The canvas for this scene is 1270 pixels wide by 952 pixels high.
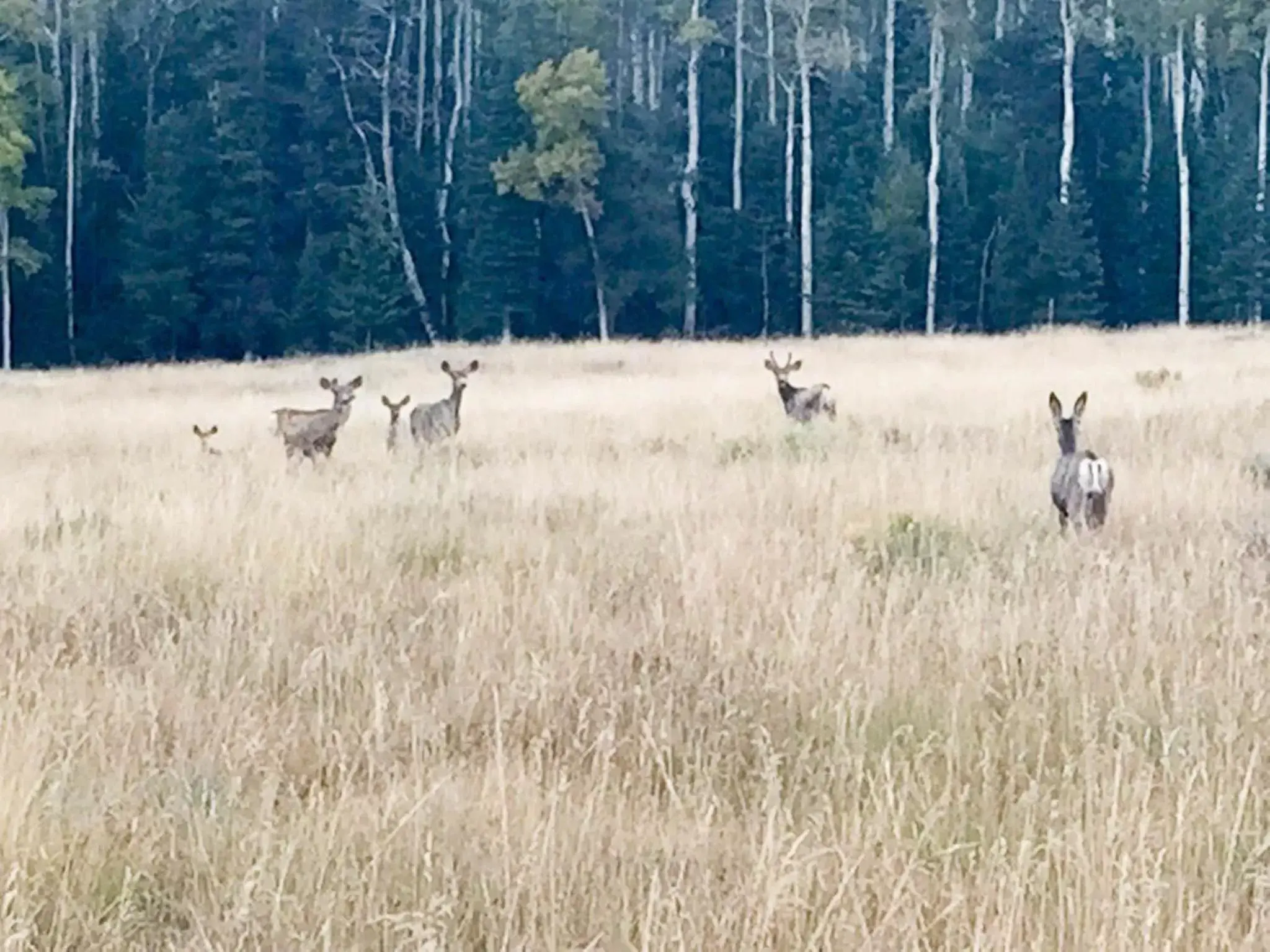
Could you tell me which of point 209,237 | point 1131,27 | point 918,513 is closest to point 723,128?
point 1131,27

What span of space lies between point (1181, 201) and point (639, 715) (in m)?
32.9

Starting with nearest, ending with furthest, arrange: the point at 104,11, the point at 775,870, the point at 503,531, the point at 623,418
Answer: the point at 775,870 < the point at 503,531 < the point at 623,418 < the point at 104,11

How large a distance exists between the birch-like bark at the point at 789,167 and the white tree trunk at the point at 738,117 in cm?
114

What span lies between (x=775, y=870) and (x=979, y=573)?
292cm

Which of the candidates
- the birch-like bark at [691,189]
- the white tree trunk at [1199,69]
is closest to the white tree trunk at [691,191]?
the birch-like bark at [691,189]

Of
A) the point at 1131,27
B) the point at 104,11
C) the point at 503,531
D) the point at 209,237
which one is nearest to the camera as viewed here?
the point at 503,531

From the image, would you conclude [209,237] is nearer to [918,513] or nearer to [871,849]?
[918,513]

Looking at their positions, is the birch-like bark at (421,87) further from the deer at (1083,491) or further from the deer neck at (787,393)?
the deer at (1083,491)

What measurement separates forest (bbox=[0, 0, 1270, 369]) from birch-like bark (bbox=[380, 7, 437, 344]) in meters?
0.12

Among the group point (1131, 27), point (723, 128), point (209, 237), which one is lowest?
point (209, 237)

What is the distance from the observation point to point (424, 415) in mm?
12078

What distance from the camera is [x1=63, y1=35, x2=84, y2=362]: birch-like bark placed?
108ft

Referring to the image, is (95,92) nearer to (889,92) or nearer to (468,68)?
(468,68)

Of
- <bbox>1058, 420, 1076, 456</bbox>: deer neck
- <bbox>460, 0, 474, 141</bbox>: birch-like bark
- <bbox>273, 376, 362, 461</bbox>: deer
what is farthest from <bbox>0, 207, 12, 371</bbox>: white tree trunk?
<bbox>1058, 420, 1076, 456</bbox>: deer neck
